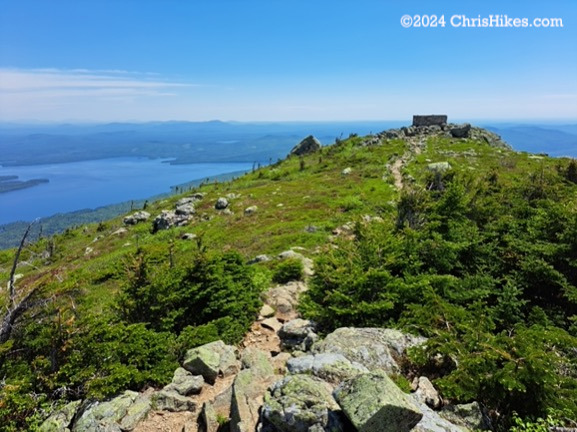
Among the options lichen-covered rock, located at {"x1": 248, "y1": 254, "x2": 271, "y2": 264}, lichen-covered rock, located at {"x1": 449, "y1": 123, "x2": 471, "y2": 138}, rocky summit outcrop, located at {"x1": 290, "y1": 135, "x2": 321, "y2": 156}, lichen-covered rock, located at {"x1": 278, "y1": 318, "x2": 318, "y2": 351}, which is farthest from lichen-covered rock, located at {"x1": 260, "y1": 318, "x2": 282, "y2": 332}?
rocky summit outcrop, located at {"x1": 290, "y1": 135, "x2": 321, "y2": 156}

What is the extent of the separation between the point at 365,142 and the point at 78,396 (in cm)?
5604

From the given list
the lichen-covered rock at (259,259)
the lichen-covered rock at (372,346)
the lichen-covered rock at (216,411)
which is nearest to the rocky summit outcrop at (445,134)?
the lichen-covered rock at (259,259)

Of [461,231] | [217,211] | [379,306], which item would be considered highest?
[461,231]

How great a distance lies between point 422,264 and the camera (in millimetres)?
11711

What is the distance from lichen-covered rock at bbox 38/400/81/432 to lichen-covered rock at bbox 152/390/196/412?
1.48 metres

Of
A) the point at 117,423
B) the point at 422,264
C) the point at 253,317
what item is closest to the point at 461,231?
the point at 422,264

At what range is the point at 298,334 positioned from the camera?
33.0 feet

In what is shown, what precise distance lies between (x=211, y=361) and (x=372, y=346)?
3.85m

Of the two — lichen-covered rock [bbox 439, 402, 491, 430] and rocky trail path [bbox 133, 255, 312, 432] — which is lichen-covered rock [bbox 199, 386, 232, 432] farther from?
lichen-covered rock [bbox 439, 402, 491, 430]

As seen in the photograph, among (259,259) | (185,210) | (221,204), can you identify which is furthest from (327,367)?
(185,210)

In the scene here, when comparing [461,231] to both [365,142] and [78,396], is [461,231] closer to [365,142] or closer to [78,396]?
[78,396]

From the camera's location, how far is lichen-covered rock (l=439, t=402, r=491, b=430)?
19.2 feet

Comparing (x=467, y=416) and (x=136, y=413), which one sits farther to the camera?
(x=136, y=413)

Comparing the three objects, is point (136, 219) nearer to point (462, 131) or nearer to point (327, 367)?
point (327, 367)
